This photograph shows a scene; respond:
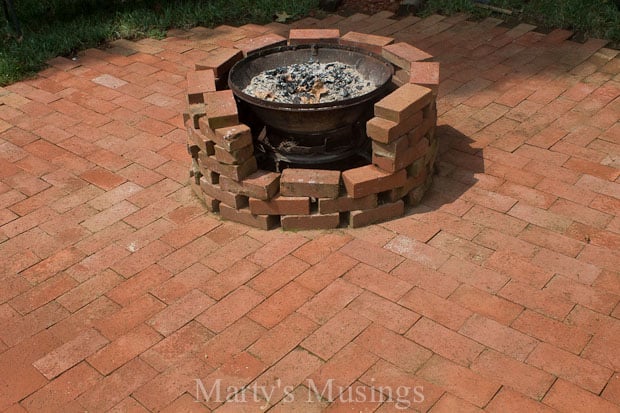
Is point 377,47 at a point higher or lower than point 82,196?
higher

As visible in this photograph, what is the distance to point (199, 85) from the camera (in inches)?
200

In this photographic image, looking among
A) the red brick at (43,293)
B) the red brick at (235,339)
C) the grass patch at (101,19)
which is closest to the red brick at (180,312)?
the red brick at (235,339)

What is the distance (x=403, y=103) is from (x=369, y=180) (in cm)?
56

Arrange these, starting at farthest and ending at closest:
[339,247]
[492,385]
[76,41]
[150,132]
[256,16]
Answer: [256,16], [76,41], [150,132], [339,247], [492,385]

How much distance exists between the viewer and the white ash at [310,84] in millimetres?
4969

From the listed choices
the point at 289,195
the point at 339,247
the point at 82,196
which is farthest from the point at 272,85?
the point at 82,196

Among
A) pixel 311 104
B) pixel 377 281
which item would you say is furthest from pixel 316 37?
pixel 377 281

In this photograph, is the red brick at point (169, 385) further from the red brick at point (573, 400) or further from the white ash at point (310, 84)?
the white ash at point (310, 84)

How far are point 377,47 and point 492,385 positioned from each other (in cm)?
308

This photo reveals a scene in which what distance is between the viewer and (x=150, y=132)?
244 inches

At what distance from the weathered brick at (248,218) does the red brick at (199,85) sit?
806 mm

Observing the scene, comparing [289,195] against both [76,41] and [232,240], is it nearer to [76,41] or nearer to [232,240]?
[232,240]

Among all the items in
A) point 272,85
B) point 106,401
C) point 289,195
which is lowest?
point 106,401

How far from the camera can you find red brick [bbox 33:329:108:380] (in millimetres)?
3793
